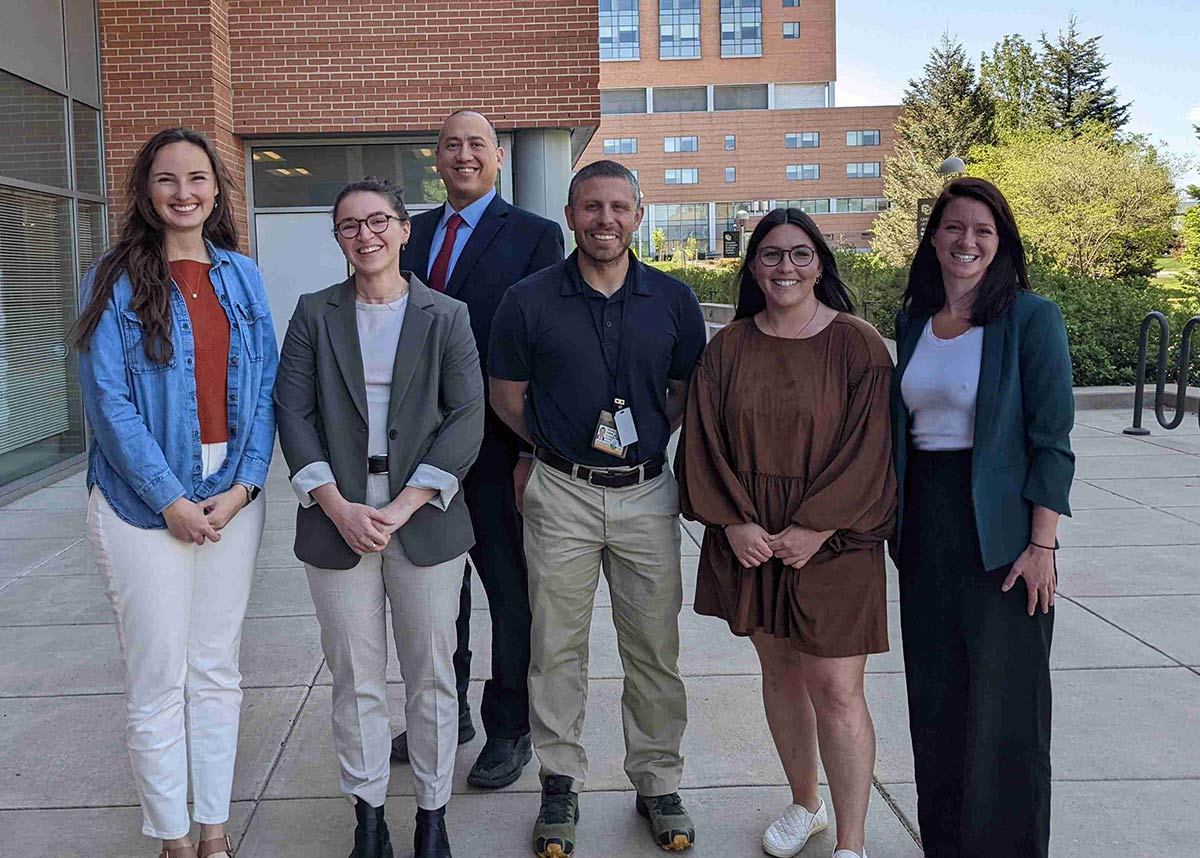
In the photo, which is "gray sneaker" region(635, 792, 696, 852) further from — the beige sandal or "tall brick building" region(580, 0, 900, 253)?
"tall brick building" region(580, 0, 900, 253)

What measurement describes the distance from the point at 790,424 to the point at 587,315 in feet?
2.29

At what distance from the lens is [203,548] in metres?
3.16

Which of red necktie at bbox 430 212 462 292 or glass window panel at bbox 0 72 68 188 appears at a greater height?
glass window panel at bbox 0 72 68 188

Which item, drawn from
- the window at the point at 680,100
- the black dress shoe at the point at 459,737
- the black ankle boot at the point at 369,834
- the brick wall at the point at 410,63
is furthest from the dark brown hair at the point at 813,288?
the window at the point at 680,100

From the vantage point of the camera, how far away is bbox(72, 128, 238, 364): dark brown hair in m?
3.02

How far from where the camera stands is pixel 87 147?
1145 cm

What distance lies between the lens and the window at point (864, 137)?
84.3 metres

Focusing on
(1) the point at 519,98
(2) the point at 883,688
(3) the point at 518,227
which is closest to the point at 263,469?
(3) the point at 518,227

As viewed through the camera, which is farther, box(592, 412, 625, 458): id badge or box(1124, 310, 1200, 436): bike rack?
box(1124, 310, 1200, 436): bike rack

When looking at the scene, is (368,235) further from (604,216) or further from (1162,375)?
(1162,375)

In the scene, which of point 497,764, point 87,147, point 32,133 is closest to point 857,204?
point 87,147

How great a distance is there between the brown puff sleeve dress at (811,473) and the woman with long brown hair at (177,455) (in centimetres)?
128

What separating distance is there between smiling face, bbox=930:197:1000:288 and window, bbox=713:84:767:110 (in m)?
86.0

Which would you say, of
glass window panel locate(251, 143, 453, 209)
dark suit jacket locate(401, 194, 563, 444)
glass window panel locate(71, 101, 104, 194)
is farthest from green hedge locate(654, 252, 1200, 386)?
dark suit jacket locate(401, 194, 563, 444)
